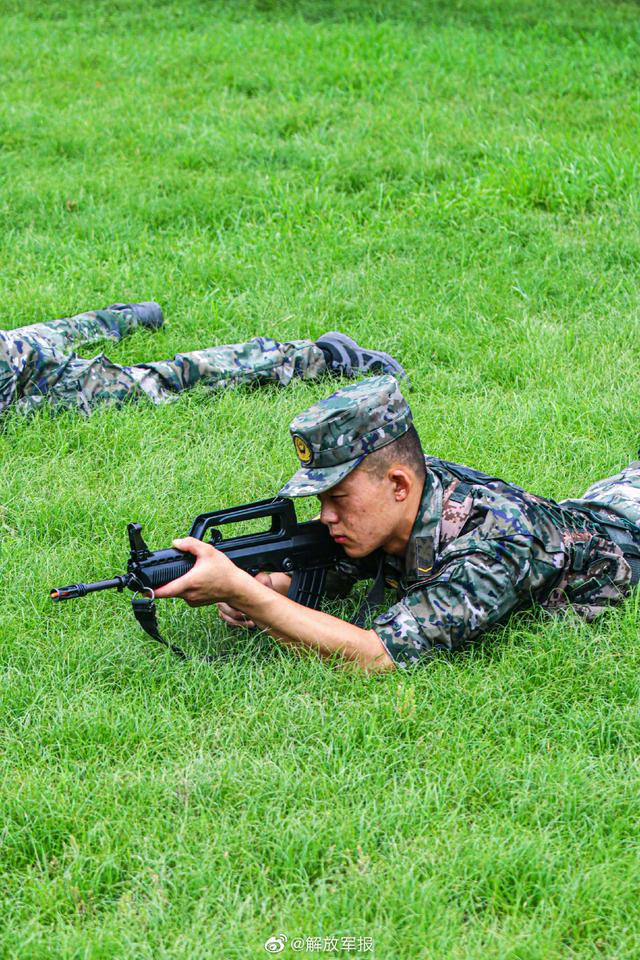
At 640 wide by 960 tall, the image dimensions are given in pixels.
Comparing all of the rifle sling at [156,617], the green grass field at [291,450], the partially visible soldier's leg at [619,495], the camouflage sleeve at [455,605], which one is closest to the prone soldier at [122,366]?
the green grass field at [291,450]

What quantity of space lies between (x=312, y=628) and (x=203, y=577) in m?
0.41

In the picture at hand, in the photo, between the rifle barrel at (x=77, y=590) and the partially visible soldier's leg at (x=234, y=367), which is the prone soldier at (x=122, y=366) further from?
the rifle barrel at (x=77, y=590)

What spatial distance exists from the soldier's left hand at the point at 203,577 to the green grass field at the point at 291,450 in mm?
305

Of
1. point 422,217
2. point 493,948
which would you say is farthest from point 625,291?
point 493,948

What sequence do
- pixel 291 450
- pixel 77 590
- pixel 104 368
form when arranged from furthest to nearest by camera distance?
1. pixel 104 368
2. pixel 291 450
3. pixel 77 590

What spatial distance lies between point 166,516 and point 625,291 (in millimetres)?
3600

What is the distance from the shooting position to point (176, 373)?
5848mm

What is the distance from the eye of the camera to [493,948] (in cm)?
276

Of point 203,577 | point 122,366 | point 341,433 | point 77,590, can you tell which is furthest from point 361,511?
point 122,366

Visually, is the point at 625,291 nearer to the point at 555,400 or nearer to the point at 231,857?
the point at 555,400

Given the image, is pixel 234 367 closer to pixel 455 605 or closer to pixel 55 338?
pixel 55 338

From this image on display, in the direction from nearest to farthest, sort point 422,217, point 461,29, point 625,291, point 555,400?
1. point 555,400
2. point 625,291
3. point 422,217
4. point 461,29

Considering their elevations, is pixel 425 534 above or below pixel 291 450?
above

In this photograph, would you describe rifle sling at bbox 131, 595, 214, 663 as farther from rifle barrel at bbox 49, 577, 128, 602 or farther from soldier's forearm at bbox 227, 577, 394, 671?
soldier's forearm at bbox 227, 577, 394, 671
